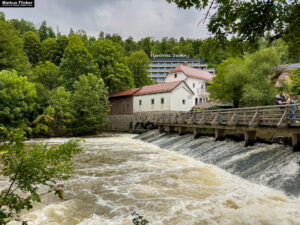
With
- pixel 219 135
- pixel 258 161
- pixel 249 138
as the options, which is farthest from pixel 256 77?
pixel 258 161

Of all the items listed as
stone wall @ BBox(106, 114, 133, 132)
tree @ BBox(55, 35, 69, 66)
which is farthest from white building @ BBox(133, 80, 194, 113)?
tree @ BBox(55, 35, 69, 66)

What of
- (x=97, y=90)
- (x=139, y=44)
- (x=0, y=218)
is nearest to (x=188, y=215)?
(x=0, y=218)

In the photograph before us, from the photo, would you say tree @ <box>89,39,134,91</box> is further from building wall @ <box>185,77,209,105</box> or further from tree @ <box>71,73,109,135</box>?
building wall @ <box>185,77,209,105</box>

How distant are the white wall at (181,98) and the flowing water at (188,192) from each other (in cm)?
2305

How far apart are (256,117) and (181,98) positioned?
24.3 meters

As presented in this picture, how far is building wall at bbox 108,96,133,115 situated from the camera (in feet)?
132

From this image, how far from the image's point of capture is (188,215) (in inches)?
220

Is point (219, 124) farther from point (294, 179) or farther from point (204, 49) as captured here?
point (204, 49)

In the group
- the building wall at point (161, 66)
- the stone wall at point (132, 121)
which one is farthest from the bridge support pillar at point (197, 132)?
the building wall at point (161, 66)

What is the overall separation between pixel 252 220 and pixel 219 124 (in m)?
10.7

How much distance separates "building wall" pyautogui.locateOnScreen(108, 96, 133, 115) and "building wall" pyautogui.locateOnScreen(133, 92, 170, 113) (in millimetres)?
1096

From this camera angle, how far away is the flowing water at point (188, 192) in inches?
217

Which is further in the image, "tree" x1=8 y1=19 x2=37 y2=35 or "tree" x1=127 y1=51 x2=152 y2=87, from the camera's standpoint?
"tree" x1=8 y1=19 x2=37 y2=35

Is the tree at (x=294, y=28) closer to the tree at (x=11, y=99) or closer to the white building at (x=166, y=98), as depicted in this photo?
the tree at (x=11, y=99)
